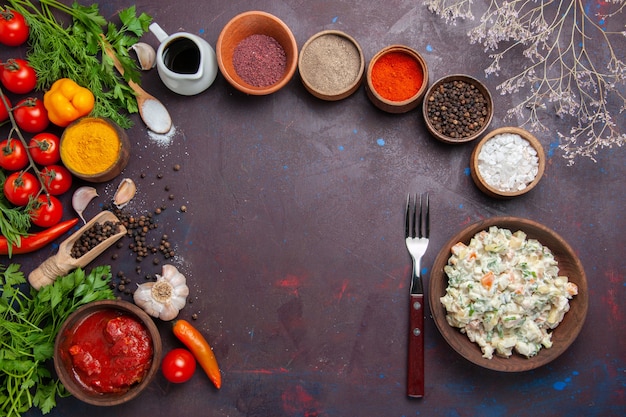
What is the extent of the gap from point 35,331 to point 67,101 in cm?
106

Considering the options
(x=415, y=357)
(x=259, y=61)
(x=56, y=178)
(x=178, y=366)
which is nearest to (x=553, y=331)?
(x=415, y=357)

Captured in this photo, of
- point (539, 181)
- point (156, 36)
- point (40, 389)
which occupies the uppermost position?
point (156, 36)

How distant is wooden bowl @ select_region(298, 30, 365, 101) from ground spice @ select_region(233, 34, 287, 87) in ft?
0.43

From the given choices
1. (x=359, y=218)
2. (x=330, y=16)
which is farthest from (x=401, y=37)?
(x=359, y=218)

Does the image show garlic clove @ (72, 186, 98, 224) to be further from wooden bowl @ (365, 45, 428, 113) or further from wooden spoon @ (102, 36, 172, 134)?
wooden bowl @ (365, 45, 428, 113)

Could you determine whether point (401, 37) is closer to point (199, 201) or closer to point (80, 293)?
point (199, 201)

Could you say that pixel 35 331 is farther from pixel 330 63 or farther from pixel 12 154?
pixel 330 63

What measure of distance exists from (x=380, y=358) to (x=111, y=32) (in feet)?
6.61

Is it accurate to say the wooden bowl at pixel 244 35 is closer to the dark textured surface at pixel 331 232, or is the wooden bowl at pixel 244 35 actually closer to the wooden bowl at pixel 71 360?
the dark textured surface at pixel 331 232

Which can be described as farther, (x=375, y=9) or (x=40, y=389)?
(x=375, y=9)

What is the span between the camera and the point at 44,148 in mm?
2529

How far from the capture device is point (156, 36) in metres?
2.66

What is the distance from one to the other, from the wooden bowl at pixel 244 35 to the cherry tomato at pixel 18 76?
35.3 inches

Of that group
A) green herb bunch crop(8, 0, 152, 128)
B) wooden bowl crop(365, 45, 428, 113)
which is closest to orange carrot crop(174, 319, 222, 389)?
green herb bunch crop(8, 0, 152, 128)
